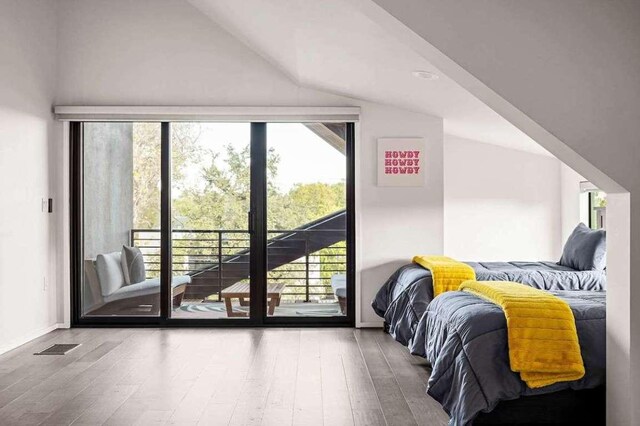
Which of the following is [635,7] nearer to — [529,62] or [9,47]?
[529,62]

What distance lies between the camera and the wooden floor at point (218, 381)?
3.40m

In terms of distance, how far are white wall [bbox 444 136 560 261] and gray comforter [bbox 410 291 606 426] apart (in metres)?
3.57

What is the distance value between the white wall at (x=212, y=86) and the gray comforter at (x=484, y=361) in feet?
9.02

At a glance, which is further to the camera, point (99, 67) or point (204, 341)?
point (99, 67)

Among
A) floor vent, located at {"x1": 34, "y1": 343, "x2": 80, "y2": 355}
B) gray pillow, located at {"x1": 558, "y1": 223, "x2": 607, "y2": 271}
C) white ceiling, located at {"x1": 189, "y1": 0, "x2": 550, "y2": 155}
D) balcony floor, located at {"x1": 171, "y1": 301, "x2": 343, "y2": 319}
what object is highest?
white ceiling, located at {"x1": 189, "y1": 0, "x2": 550, "y2": 155}

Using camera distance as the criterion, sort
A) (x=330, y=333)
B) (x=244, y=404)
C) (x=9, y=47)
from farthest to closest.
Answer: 1. (x=330, y=333)
2. (x=9, y=47)
3. (x=244, y=404)

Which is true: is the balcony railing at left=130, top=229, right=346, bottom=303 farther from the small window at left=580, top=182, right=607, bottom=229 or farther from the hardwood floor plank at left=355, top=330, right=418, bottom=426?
the small window at left=580, top=182, right=607, bottom=229

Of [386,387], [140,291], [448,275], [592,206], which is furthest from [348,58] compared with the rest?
[592,206]

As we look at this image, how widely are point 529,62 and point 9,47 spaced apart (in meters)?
4.20

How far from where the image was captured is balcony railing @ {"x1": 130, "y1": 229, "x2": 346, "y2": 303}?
612 centimetres

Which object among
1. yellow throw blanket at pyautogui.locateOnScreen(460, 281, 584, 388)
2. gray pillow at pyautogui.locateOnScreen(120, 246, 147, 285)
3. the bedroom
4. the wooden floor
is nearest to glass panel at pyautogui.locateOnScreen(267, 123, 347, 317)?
the bedroom

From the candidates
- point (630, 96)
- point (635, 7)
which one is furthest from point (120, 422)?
point (635, 7)

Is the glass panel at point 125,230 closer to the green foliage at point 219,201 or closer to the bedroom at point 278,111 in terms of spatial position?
the green foliage at point 219,201

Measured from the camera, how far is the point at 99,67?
608cm
